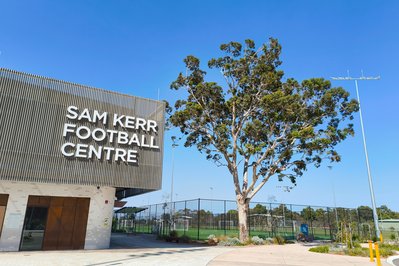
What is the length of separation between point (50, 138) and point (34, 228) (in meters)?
4.98

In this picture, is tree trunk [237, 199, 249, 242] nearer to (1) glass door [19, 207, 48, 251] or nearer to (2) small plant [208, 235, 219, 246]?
(2) small plant [208, 235, 219, 246]

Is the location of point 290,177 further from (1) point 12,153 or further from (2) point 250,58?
(1) point 12,153

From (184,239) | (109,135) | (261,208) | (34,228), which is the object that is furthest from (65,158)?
(261,208)

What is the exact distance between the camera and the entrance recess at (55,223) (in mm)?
16156

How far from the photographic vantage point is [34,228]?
53.2 ft

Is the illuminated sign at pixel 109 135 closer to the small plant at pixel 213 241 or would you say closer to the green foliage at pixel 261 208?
the small plant at pixel 213 241

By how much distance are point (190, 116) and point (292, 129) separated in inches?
321

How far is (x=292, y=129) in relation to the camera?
2353 cm

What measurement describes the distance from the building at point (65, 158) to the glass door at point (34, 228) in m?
0.05

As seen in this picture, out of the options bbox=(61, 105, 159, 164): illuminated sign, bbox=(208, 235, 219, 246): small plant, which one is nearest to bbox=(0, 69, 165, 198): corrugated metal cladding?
bbox=(61, 105, 159, 164): illuminated sign

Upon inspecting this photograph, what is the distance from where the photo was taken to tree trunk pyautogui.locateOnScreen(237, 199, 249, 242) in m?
22.6

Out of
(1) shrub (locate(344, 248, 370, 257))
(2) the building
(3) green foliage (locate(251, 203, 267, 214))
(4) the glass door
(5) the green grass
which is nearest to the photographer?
(2) the building

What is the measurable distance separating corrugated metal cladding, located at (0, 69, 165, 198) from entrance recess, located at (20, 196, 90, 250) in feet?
7.09

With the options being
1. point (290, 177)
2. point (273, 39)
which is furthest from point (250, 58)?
point (290, 177)
